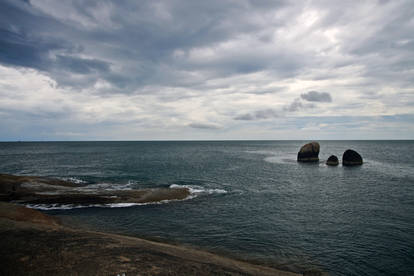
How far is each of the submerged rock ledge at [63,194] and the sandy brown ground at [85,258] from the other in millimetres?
16133

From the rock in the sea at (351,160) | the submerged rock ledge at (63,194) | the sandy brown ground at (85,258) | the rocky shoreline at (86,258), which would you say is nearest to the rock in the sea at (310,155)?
the rock in the sea at (351,160)

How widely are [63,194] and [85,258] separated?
82.2 feet

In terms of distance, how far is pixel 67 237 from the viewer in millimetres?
12789

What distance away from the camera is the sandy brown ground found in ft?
31.6

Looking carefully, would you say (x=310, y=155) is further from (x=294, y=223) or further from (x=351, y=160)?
(x=294, y=223)

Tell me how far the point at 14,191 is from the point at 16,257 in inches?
1124

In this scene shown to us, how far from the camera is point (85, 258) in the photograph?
10438mm

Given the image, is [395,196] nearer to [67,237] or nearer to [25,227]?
[67,237]

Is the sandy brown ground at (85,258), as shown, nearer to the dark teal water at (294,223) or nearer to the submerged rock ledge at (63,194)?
the dark teal water at (294,223)

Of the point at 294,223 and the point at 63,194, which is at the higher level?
the point at 63,194

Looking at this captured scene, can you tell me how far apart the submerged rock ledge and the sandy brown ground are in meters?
16.1

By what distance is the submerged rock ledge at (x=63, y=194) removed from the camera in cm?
2933

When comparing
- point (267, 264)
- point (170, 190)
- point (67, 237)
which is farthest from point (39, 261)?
point (170, 190)

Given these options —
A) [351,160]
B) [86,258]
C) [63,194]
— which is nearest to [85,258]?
[86,258]
